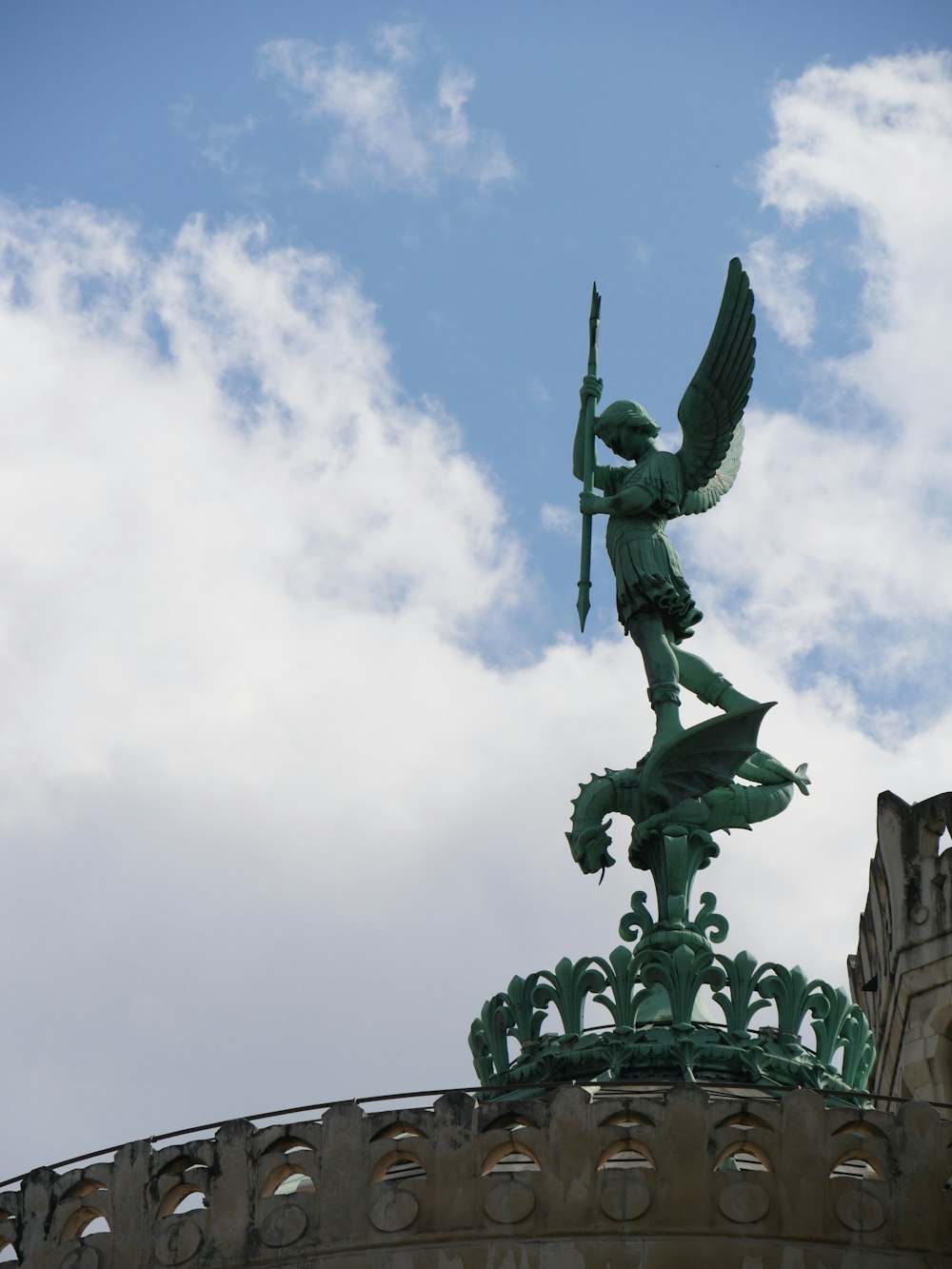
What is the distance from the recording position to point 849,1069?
80.1ft

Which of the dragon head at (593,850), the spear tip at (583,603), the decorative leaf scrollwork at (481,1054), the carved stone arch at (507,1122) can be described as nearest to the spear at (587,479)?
the spear tip at (583,603)

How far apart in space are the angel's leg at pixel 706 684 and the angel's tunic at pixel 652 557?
36 centimetres

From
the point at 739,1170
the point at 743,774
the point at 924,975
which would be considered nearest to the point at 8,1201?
the point at 739,1170

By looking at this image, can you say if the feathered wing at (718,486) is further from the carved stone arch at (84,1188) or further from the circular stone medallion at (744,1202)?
the carved stone arch at (84,1188)

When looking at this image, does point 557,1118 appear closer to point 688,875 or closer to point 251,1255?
point 251,1255

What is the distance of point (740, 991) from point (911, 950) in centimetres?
970

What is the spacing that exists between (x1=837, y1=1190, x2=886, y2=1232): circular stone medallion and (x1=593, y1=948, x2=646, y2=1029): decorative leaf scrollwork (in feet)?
12.2

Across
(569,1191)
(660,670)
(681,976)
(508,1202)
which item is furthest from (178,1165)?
(660,670)

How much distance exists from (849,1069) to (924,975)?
8.61m

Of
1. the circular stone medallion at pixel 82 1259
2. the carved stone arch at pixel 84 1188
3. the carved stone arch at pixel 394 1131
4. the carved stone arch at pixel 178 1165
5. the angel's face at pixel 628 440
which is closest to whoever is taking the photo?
the carved stone arch at pixel 394 1131

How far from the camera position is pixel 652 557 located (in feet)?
89.4

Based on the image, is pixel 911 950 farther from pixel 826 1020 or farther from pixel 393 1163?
pixel 393 1163

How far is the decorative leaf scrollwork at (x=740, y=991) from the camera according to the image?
23859 millimetres

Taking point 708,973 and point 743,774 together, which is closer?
point 708,973
